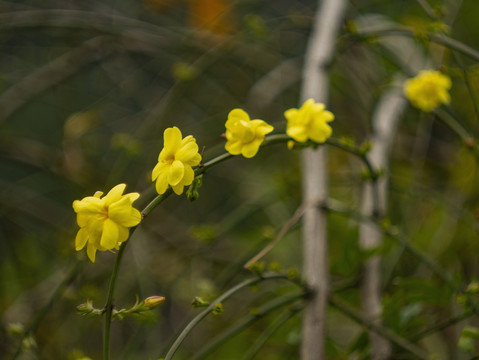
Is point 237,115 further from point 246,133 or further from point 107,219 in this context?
point 107,219

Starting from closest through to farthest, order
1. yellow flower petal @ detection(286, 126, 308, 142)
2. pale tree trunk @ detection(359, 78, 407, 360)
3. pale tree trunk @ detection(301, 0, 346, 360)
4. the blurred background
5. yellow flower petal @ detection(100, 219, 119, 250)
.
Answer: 1. yellow flower petal @ detection(100, 219, 119, 250)
2. yellow flower petal @ detection(286, 126, 308, 142)
3. pale tree trunk @ detection(301, 0, 346, 360)
4. pale tree trunk @ detection(359, 78, 407, 360)
5. the blurred background

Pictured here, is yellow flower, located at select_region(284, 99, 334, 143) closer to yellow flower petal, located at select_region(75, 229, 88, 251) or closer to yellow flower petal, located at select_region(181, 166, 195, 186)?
yellow flower petal, located at select_region(181, 166, 195, 186)

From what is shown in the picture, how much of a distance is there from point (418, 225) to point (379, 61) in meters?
0.60

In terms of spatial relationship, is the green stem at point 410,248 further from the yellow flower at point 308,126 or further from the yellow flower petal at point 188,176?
the yellow flower petal at point 188,176

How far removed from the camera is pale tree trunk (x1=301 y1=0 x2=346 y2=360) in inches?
33.7

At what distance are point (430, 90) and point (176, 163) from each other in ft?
2.30

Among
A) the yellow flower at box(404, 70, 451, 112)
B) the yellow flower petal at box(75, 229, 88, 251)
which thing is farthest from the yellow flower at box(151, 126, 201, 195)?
the yellow flower at box(404, 70, 451, 112)

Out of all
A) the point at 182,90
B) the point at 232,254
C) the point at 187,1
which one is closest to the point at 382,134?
the point at 182,90

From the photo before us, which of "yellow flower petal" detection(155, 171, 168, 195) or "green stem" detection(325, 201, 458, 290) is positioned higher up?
"green stem" detection(325, 201, 458, 290)

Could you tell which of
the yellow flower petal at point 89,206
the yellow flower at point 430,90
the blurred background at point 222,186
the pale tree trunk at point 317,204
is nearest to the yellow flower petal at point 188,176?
the yellow flower petal at point 89,206

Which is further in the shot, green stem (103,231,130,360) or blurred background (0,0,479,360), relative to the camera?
blurred background (0,0,479,360)

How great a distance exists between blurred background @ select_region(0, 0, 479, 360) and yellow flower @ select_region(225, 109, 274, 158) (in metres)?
0.47

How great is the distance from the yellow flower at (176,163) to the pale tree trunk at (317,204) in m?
0.39

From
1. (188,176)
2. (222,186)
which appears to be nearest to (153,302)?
(188,176)
